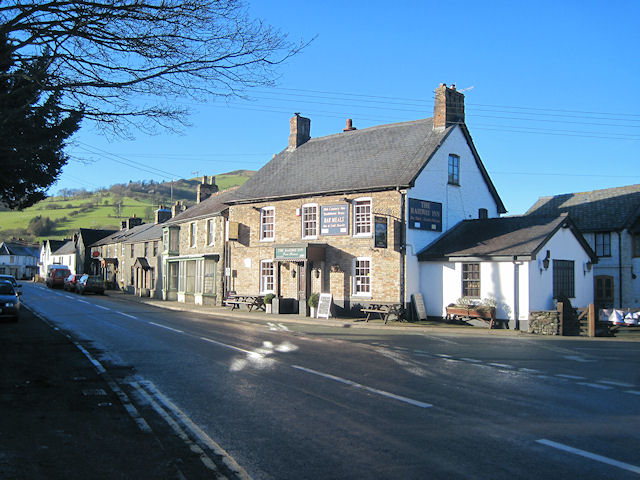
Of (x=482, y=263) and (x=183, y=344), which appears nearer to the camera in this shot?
(x=183, y=344)

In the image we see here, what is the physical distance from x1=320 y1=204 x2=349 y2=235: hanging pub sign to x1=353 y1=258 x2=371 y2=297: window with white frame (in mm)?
1712

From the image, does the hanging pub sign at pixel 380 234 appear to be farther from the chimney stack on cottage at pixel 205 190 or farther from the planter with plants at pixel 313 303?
the chimney stack on cottage at pixel 205 190

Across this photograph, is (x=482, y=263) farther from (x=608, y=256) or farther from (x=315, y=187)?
(x=608, y=256)

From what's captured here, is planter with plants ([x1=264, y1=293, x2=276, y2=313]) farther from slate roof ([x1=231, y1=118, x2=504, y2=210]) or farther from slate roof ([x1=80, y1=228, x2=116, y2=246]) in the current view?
slate roof ([x1=80, y1=228, x2=116, y2=246])

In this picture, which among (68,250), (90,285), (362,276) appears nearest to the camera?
(362,276)

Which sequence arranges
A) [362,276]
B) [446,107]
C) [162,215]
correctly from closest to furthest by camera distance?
[362,276] < [446,107] < [162,215]

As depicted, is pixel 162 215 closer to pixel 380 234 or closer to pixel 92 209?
pixel 380 234

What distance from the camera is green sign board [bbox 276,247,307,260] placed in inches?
1070

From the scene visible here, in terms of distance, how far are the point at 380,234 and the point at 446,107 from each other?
7.89 metres

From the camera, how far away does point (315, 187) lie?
1144 inches

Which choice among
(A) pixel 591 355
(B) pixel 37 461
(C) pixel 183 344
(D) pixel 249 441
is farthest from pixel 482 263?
(B) pixel 37 461

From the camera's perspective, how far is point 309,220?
29312 millimetres

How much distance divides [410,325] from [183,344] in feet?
35.9

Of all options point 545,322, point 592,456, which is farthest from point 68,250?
point 592,456
